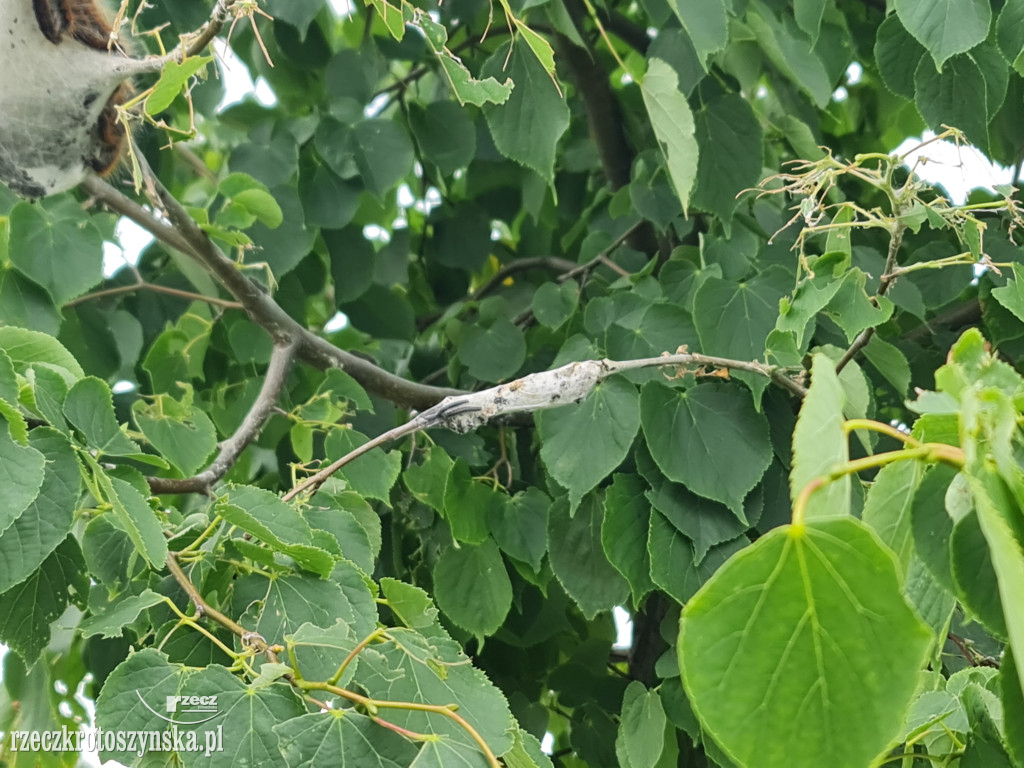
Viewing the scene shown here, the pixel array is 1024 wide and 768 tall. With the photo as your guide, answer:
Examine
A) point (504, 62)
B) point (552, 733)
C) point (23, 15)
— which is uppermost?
point (23, 15)

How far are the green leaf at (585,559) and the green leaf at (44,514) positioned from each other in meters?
0.35

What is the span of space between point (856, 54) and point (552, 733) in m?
0.81

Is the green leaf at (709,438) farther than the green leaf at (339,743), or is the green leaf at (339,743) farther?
the green leaf at (709,438)

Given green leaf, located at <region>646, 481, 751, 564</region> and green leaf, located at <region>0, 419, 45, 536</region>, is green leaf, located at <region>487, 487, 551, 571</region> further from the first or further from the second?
green leaf, located at <region>0, 419, 45, 536</region>

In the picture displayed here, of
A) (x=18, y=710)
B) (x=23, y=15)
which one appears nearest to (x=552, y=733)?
(x=18, y=710)

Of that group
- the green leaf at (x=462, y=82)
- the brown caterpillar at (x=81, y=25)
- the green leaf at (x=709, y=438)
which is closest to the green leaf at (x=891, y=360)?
the green leaf at (x=709, y=438)

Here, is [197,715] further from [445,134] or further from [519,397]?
[445,134]

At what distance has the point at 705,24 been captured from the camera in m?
0.66

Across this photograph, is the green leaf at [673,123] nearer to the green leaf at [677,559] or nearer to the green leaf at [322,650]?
the green leaf at [677,559]

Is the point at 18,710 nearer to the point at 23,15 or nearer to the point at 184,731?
the point at 184,731

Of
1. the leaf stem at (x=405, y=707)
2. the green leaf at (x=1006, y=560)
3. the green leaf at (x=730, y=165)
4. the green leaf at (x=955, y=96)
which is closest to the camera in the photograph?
the green leaf at (x=1006, y=560)

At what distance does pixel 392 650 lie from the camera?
0.43m

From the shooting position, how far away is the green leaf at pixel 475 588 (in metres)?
0.72

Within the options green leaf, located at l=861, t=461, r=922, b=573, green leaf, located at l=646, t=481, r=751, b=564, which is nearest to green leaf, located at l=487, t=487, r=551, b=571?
green leaf, located at l=646, t=481, r=751, b=564
